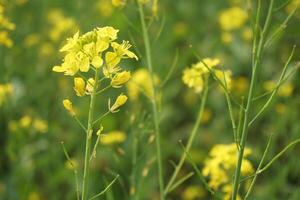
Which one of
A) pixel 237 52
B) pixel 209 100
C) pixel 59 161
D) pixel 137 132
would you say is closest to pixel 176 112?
pixel 209 100

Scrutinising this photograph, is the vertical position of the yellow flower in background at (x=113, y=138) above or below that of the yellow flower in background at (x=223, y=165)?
below

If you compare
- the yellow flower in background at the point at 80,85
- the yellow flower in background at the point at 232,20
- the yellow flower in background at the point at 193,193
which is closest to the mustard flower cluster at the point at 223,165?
the yellow flower in background at the point at 193,193

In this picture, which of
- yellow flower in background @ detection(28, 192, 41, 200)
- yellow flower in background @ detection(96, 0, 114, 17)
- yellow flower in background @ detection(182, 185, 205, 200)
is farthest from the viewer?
yellow flower in background @ detection(96, 0, 114, 17)

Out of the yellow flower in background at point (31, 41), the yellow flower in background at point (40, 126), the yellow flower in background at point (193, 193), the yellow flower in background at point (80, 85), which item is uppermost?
the yellow flower in background at point (80, 85)

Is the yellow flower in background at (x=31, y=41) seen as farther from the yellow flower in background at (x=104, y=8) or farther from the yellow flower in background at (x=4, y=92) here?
the yellow flower in background at (x=4, y=92)

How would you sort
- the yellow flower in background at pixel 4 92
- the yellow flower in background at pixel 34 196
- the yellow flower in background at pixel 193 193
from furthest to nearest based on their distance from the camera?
the yellow flower in background at pixel 193 193 < the yellow flower in background at pixel 34 196 < the yellow flower in background at pixel 4 92

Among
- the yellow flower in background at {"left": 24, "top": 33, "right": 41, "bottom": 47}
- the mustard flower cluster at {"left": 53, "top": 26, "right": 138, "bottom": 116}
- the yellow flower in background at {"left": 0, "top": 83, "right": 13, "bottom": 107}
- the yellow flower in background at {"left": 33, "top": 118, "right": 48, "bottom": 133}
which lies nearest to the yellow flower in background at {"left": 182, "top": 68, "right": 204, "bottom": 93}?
the mustard flower cluster at {"left": 53, "top": 26, "right": 138, "bottom": 116}

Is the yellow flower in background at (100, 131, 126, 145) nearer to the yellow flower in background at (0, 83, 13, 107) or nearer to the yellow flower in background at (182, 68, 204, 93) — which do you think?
the yellow flower in background at (0, 83, 13, 107)

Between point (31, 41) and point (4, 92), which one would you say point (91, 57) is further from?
point (31, 41)

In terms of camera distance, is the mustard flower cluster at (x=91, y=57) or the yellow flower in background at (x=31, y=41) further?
the yellow flower in background at (x=31, y=41)
